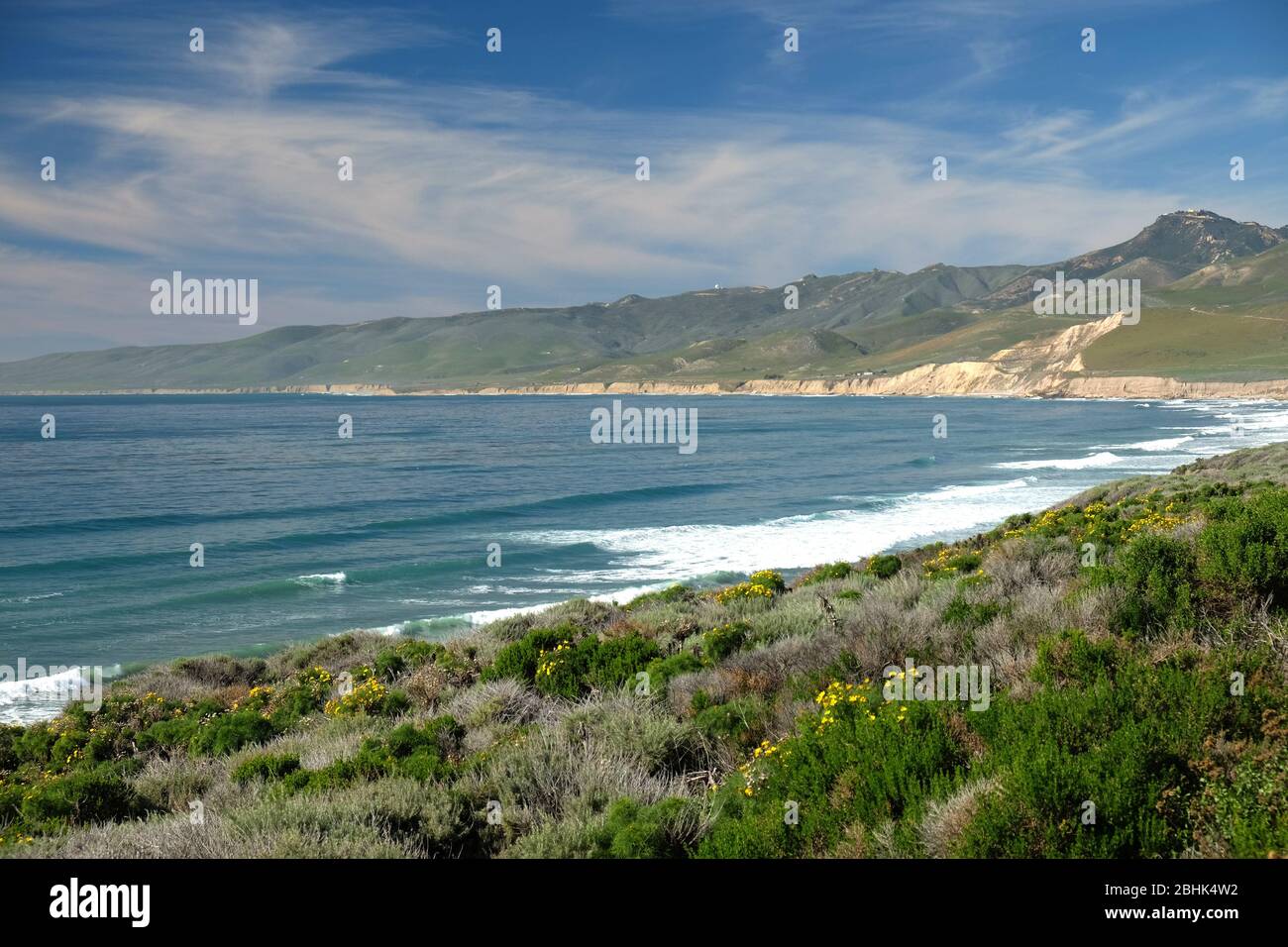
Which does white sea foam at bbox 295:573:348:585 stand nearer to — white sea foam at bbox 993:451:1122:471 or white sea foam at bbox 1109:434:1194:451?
white sea foam at bbox 993:451:1122:471

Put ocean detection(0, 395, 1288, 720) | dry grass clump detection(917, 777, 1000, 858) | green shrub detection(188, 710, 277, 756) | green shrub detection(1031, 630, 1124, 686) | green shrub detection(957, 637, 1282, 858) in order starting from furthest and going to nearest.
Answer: ocean detection(0, 395, 1288, 720)
green shrub detection(188, 710, 277, 756)
green shrub detection(1031, 630, 1124, 686)
dry grass clump detection(917, 777, 1000, 858)
green shrub detection(957, 637, 1282, 858)

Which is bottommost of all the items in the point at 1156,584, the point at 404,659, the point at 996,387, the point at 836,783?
the point at 404,659

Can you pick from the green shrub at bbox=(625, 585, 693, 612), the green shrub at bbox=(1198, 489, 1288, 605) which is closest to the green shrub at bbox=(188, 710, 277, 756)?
the green shrub at bbox=(625, 585, 693, 612)

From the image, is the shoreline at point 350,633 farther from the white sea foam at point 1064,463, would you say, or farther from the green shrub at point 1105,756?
the white sea foam at point 1064,463

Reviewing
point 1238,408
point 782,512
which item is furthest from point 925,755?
point 1238,408

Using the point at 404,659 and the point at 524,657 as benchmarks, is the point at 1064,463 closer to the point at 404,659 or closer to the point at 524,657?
the point at 404,659

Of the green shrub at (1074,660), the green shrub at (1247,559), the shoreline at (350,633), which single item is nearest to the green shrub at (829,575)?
the shoreline at (350,633)

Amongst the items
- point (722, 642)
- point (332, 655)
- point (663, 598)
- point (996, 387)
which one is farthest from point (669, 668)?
point (996, 387)

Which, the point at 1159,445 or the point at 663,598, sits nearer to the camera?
the point at 663,598

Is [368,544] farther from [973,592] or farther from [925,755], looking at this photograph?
[925,755]
